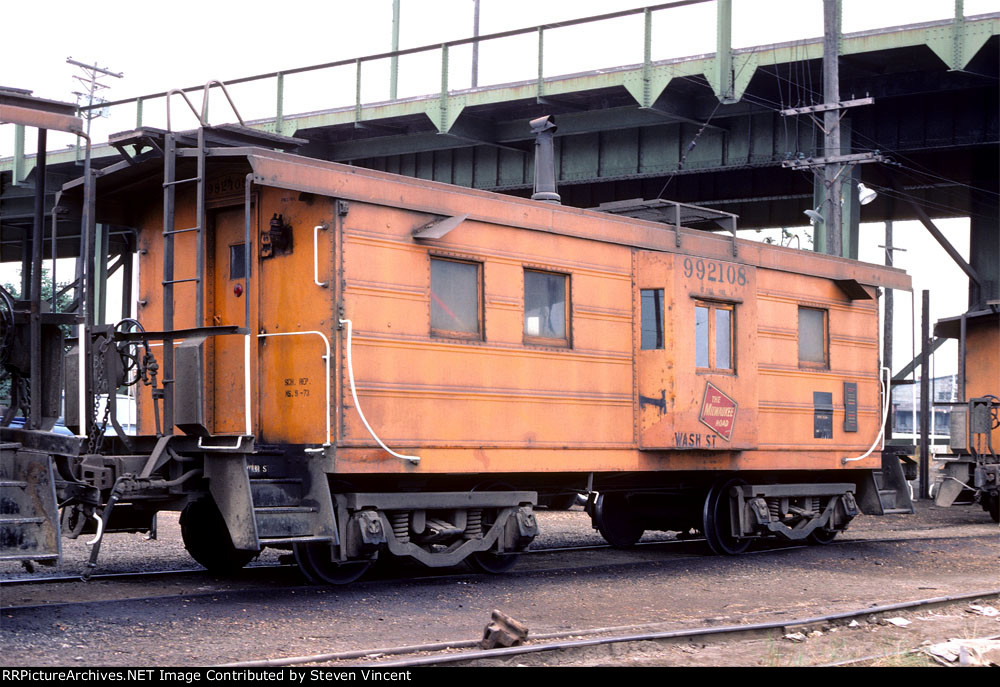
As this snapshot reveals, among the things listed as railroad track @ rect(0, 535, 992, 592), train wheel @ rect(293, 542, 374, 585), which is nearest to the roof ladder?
train wheel @ rect(293, 542, 374, 585)

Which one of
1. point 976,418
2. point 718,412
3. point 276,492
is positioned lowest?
point 276,492

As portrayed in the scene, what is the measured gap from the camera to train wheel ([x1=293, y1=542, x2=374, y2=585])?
33.5ft

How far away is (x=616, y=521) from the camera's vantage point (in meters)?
14.6

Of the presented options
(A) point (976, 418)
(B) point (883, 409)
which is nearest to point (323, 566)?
(B) point (883, 409)

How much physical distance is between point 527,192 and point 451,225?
2141cm

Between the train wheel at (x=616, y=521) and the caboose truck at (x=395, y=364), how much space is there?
0.91 metres

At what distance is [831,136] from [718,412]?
13900mm

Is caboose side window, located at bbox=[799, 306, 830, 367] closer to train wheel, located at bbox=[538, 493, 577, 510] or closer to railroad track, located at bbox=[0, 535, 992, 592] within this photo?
railroad track, located at bbox=[0, 535, 992, 592]

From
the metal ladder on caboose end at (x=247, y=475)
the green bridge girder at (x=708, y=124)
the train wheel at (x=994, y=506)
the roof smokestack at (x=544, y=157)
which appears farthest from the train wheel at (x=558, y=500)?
the green bridge girder at (x=708, y=124)

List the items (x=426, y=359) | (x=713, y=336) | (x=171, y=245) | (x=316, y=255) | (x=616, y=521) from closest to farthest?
1. (x=316, y=255)
2. (x=171, y=245)
3. (x=426, y=359)
4. (x=713, y=336)
5. (x=616, y=521)

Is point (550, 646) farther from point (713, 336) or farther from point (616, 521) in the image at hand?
point (616, 521)

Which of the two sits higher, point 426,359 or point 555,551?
point 426,359

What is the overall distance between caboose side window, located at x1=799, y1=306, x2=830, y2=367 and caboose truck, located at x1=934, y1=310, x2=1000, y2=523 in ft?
21.0

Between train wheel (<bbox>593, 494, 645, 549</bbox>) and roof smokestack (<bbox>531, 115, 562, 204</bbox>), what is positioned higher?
roof smokestack (<bbox>531, 115, 562, 204</bbox>)
